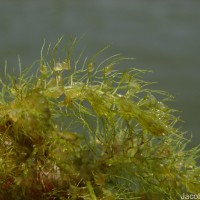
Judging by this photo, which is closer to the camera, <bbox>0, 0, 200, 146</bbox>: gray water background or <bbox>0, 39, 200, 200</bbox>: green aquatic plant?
<bbox>0, 39, 200, 200</bbox>: green aquatic plant

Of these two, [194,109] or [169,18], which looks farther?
[169,18]

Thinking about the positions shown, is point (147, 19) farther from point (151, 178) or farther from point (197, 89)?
point (151, 178)

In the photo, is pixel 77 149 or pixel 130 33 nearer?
pixel 77 149

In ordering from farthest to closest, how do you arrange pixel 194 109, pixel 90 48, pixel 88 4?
1. pixel 88 4
2. pixel 90 48
3. pixel 194 109

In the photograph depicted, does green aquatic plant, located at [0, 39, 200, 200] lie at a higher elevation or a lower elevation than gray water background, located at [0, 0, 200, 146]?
higher

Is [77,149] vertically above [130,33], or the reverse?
[77,149]

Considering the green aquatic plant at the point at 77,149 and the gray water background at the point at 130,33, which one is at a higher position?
the green aquatic plant at the point at 77,149

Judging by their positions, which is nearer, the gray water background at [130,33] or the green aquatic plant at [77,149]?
the green aquatic plant at [77,149]

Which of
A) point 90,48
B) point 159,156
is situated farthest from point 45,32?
point 159,156
